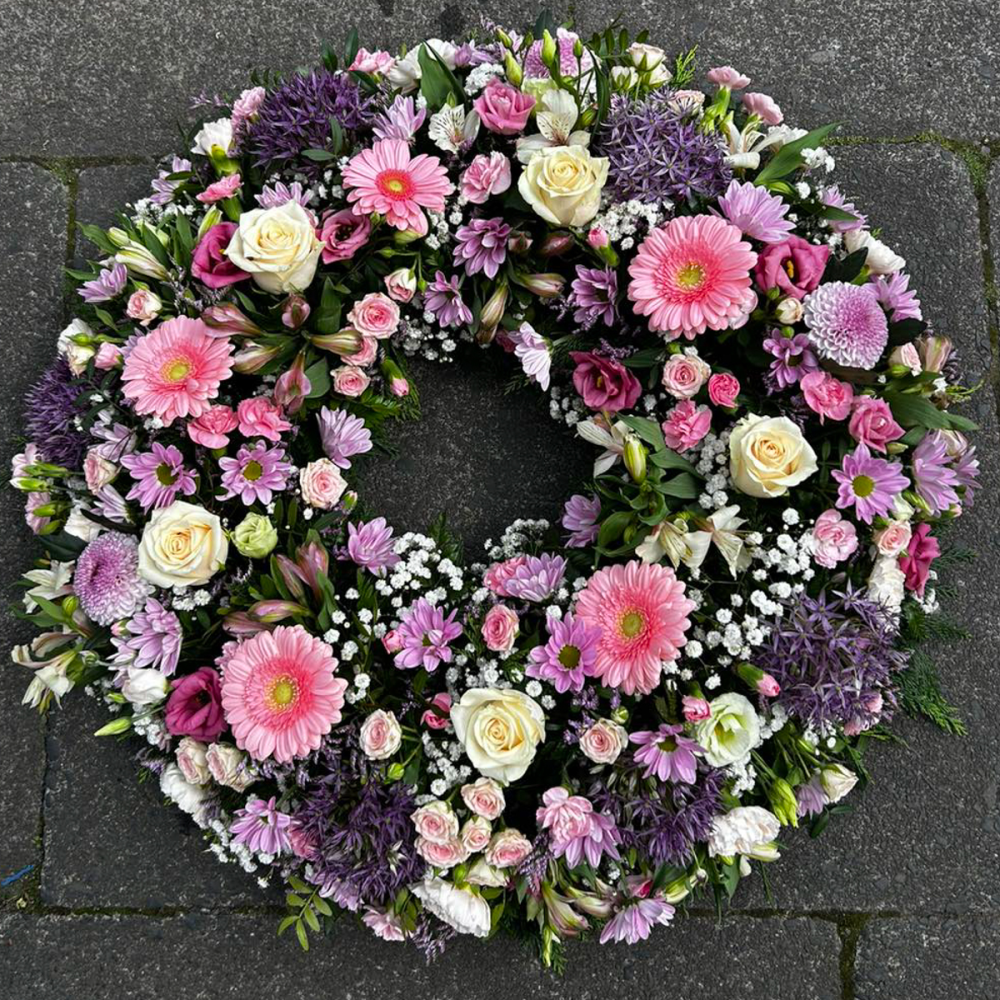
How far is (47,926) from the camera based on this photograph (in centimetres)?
192

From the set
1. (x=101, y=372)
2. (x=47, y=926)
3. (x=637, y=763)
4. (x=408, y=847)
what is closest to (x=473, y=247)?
(x=101, y=372)

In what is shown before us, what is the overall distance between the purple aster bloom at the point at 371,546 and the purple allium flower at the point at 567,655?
0.33m

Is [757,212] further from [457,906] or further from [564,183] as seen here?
[457,906]

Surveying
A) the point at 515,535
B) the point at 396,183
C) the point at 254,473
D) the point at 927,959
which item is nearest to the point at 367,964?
the point at 515,535

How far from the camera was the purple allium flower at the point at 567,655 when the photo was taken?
1.54 m

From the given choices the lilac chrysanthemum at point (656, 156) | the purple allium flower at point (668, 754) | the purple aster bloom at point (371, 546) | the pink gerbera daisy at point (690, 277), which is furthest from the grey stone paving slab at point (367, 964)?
the lilac chrysanthemum at point (656, 156)

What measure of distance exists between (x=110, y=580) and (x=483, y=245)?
35.9 inches

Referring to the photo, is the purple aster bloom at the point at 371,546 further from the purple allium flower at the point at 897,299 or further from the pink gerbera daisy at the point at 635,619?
the purple allium flower at the point at 897,299

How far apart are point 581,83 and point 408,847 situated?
1.44 m

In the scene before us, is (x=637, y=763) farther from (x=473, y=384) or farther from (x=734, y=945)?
(x=473, y=384)

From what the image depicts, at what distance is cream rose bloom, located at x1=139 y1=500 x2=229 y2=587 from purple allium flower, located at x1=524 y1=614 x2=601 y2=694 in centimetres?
58

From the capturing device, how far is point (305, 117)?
1706mm

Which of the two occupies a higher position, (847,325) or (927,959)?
(847,325)

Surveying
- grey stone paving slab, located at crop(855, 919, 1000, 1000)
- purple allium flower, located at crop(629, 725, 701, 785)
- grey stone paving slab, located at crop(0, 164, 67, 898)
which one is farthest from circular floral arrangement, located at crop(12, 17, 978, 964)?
grey stone paving slab, located at crop(855, 919, 1000, 1000)
